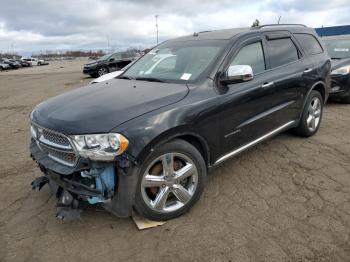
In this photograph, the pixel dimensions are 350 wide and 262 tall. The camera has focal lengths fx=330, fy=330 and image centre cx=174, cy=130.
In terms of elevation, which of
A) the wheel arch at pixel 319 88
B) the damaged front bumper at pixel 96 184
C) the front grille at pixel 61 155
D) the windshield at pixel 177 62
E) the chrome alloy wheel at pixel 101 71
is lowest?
the chrome alloy wheel at pixel 101 71

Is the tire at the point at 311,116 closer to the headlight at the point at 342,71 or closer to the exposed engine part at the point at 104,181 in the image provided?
the headlight at the point at 342,71

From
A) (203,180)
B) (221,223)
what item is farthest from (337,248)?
(203,180)

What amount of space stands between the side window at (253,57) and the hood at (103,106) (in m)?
0.86

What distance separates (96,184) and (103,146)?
0.37 metres

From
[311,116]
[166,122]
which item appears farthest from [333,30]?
[166,122]

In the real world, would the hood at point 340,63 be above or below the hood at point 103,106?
above

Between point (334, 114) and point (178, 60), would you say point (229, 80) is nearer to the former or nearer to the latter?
point (178, 60)

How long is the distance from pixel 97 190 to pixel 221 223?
4.01 ft

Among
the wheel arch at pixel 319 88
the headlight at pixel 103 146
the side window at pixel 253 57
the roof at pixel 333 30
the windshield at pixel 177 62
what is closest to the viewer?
the headlight at pixel 103 146

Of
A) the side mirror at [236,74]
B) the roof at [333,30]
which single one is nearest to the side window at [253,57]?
the side mirror at [236,74]

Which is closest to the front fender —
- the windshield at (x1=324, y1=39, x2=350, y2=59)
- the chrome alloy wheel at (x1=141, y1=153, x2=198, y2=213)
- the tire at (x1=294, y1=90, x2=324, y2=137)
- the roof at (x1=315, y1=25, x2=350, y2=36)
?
the chrome alloy wheel at (x1=141, y1=153, x2=198, y2=213)

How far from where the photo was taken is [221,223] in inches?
125

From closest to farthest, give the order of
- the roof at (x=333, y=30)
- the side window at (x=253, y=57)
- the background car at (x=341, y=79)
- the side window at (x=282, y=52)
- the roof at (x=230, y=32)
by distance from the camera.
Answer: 1. the side window at (x=253, y=57)
2. the roof at (x=230, y=32)
3. the side window at (x=282, y=52)
4. the background car at (x=341, y=79)
5. the roof at (x=333, y=30)

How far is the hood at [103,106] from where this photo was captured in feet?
9.35
